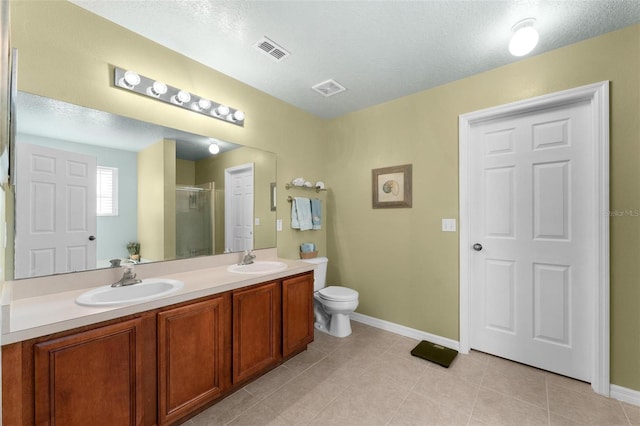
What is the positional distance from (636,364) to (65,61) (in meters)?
3.94

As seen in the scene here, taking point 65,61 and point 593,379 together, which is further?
point 593,379

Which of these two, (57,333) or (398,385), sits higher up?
(57,333)

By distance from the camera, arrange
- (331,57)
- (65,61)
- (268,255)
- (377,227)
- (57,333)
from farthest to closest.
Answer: (377,227) < (268,255) < (331,57) < (65,61) < (57,333)

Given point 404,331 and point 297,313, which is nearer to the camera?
point 297,313

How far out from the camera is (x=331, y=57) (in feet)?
6.44

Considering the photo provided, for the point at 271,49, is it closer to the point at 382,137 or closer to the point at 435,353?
the point at 382,137

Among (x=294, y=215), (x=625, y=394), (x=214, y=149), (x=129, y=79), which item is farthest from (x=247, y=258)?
(x=625, y=394)

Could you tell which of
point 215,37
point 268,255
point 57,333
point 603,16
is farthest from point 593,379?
point 215,37

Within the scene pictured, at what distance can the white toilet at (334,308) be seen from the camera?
2502mm

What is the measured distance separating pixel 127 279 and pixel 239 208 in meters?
1.00

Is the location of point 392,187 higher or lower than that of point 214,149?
lower

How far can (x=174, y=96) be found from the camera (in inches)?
74.1

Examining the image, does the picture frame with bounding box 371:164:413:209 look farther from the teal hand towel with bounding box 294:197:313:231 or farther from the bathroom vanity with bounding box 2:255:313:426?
the bathroom vanity with bounding box 2:255:313:426

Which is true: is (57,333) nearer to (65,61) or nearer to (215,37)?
(65,61)
